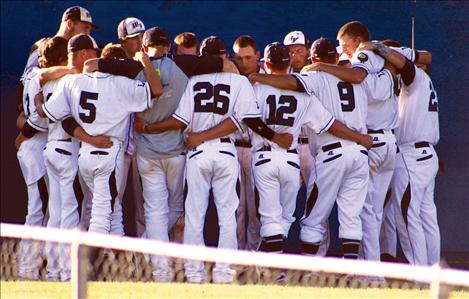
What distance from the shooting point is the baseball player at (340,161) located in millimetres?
7738

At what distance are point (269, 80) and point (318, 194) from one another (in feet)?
2.87

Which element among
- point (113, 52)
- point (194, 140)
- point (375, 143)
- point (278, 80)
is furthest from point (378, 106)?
point (113, 52)

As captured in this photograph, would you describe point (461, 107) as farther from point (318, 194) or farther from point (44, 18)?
point (44, 18)

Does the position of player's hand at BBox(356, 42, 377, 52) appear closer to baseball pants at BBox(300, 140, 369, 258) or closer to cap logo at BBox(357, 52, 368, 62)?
cap logo at BBox(357, 52, 368, 62)

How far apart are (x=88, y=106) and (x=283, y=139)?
51.2 inches

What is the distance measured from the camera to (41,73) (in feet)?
25.1

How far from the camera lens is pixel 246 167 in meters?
8.29

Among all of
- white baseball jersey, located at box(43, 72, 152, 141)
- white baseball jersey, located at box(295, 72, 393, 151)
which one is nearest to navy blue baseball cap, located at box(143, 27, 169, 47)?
white baseball jersey, located at box(43, 72, 152, 141)

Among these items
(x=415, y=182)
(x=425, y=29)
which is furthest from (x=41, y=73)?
(x=425, y=29)

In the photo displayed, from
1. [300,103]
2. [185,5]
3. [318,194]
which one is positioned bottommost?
[318,194]

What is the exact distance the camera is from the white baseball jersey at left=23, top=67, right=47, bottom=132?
7.90 meters

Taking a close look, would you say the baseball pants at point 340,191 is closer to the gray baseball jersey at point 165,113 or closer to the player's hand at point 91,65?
the gray baseball jersey at point 165,113

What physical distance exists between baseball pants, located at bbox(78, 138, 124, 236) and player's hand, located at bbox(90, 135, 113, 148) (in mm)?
33

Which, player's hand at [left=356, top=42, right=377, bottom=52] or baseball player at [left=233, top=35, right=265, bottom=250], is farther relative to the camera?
baseball player at [left=233, top=35, right=265, bottom=250]
